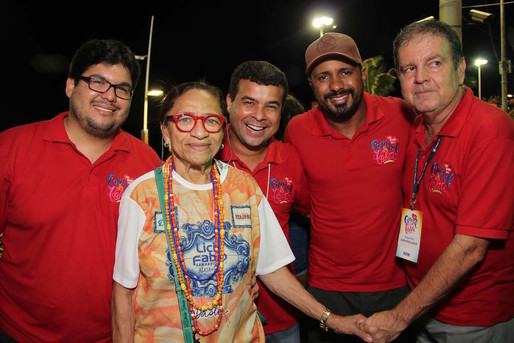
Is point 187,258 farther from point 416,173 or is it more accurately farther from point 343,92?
point 343,92

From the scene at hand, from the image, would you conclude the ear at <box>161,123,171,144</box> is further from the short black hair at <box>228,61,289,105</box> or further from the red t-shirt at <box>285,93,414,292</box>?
the red t-shirt at <box>285,93,414,292</box>

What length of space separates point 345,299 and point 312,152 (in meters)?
1.37

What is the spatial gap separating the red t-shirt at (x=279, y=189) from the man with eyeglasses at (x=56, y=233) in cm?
114

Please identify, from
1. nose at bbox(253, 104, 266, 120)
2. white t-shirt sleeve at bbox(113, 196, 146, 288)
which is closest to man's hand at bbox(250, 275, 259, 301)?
white t-shirt sleeve at bbox(113, 196, 146, 288)

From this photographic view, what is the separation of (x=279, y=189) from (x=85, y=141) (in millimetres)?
1645

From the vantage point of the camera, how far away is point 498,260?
266cm

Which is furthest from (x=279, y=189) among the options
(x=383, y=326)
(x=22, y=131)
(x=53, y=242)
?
(x=22, y=131)

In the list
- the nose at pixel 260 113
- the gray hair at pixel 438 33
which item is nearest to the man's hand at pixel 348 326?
the nose at pixel 260 113

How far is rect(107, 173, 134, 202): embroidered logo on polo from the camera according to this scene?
2.79m

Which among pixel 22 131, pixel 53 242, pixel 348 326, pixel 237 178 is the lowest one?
pixel 348 326

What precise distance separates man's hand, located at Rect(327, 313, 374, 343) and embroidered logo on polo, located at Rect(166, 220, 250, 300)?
39.0 inches

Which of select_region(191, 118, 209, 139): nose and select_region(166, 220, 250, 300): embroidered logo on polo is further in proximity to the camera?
select_region(191, 118, 209, 139): nose

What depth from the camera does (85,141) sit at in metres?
2.92

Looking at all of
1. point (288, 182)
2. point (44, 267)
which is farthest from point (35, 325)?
point (288, 182)
